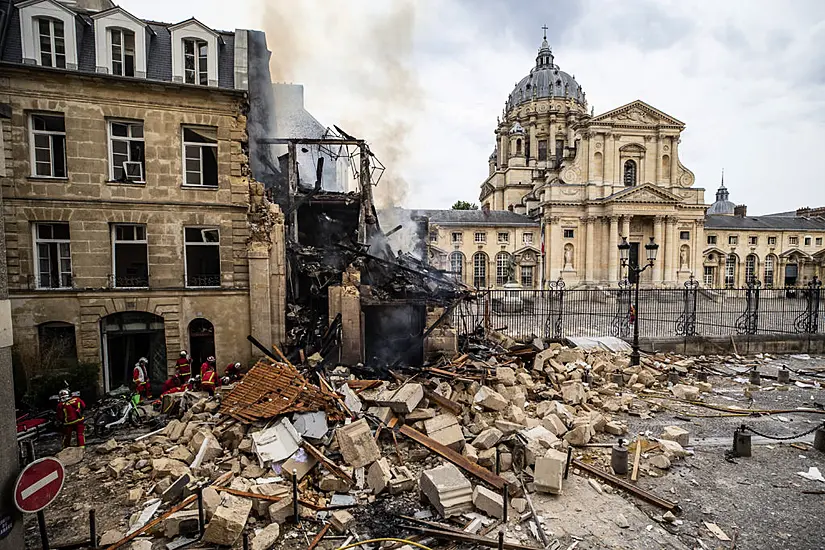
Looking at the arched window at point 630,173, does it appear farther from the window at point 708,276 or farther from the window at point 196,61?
the window at point 196,61

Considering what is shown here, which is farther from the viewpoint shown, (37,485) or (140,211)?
(140,211)

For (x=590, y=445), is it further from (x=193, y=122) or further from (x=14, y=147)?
(x=14, y=147)

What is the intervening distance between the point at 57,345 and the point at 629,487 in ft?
48.5

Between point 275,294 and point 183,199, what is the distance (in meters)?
3.94

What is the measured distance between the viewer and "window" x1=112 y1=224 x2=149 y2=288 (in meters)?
12.1

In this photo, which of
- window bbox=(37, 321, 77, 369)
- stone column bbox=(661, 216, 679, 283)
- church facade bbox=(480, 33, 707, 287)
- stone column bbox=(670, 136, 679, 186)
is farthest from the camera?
stone column bbox=(670, 136, 679, 186)

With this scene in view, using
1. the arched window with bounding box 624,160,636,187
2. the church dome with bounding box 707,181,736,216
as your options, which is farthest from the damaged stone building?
the church dome with bounding box 707,181,736,216

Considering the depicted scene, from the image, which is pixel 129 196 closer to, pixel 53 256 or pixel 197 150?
pixel 197 150

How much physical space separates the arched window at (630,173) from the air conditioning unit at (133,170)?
4883 cm

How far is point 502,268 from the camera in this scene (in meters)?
47.1

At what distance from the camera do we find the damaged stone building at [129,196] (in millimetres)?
11211

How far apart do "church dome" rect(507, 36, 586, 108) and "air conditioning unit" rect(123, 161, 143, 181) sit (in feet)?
202

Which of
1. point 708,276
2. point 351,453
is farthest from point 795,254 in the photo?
point 351,453

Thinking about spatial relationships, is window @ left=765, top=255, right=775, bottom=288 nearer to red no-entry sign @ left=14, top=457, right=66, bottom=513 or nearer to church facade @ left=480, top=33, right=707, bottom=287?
church facade @ left=480, top=33, right=707, bottom=287
